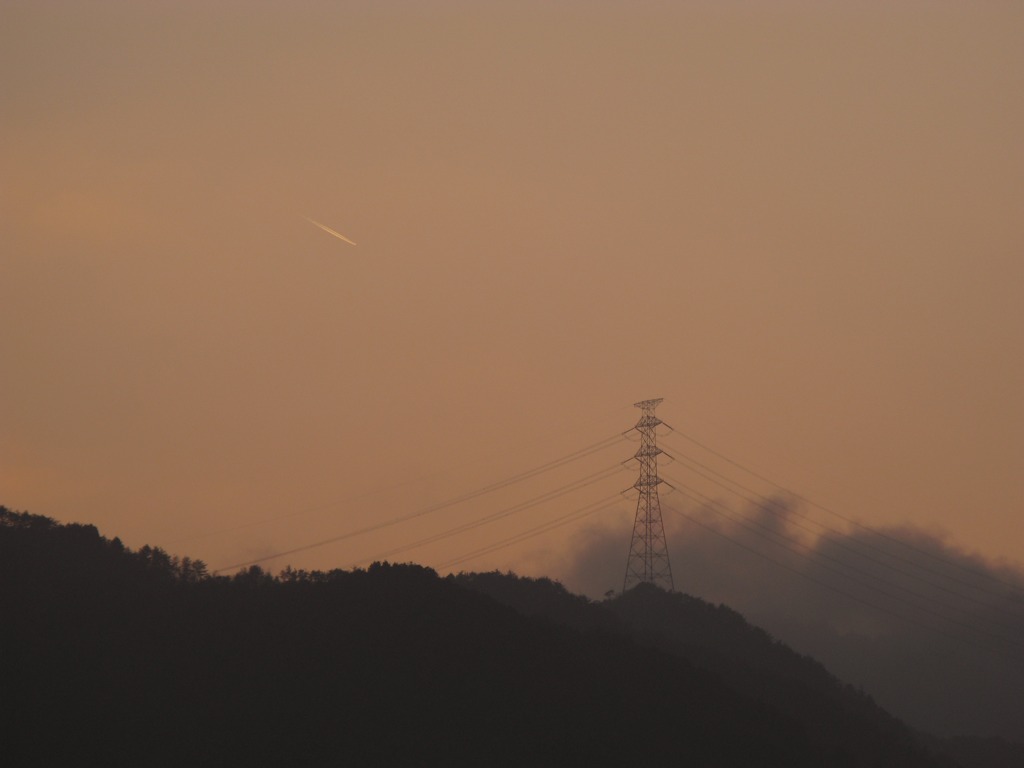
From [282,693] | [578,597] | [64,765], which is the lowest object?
[64,765]

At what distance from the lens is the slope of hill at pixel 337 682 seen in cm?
7538

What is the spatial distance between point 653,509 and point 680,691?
36.0 meters

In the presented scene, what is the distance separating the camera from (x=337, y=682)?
8225 centimetres

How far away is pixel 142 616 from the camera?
→ 89.1 metres

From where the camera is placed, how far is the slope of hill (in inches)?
2968

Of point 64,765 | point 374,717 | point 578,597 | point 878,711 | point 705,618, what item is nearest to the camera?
point 64,765

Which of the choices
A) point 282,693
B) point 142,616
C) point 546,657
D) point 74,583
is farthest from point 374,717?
point 74,583

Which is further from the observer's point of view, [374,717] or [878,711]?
[878,711]

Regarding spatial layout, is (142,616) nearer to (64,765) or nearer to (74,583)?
(74,583)

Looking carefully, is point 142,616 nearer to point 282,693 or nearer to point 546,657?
point 282,693

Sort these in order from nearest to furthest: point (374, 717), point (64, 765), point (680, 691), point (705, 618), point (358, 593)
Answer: point (64, 765) → point (374, 717) → point (680, 691) → point (358, 593) → point (705, 618)

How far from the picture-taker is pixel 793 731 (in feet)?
289

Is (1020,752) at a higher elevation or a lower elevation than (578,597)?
lower

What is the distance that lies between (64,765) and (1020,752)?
101164 millimetres
